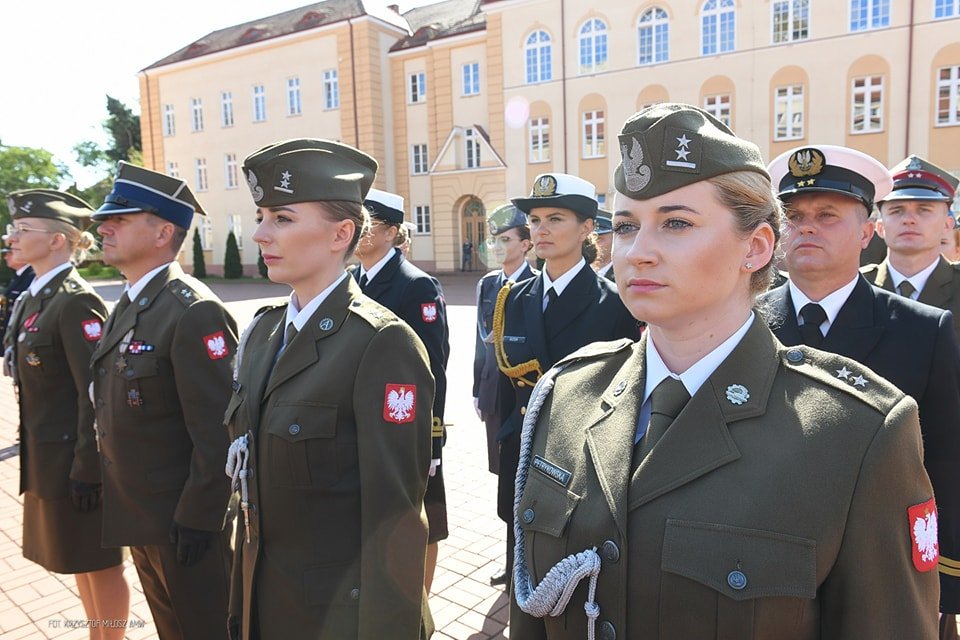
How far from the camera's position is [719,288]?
4.87 feet

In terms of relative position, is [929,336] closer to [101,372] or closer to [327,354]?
[327,354]

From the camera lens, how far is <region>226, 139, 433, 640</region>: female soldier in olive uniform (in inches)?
83.5

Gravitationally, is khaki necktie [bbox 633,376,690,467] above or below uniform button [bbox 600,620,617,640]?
above

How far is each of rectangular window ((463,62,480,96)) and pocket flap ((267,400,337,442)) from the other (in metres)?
29.1

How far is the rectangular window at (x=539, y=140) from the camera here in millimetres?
27547

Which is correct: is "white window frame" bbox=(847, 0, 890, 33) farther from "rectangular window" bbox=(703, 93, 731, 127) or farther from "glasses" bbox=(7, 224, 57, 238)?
"glasses" bbox=(7, 224, 57, 238)

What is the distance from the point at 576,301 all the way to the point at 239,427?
200cm

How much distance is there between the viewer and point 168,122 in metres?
38.3

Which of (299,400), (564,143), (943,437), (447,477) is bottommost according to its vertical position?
(447,477)

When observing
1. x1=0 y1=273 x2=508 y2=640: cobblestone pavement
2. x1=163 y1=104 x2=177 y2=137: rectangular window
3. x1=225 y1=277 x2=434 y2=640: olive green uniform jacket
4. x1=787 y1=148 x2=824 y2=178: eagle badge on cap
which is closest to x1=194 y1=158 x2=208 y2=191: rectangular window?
x1=163 y1=104 x2=177 y2=137: rectangular window

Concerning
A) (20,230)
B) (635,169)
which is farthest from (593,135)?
(635,169)

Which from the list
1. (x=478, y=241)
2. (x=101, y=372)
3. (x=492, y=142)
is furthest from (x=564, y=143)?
(x=101, y=372)

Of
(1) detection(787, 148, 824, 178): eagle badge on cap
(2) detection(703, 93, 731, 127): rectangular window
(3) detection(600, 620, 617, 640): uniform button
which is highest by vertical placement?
(2) detection(703, 93, 731, 127): rectangular window

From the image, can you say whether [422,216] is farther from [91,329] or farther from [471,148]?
[91,329]
